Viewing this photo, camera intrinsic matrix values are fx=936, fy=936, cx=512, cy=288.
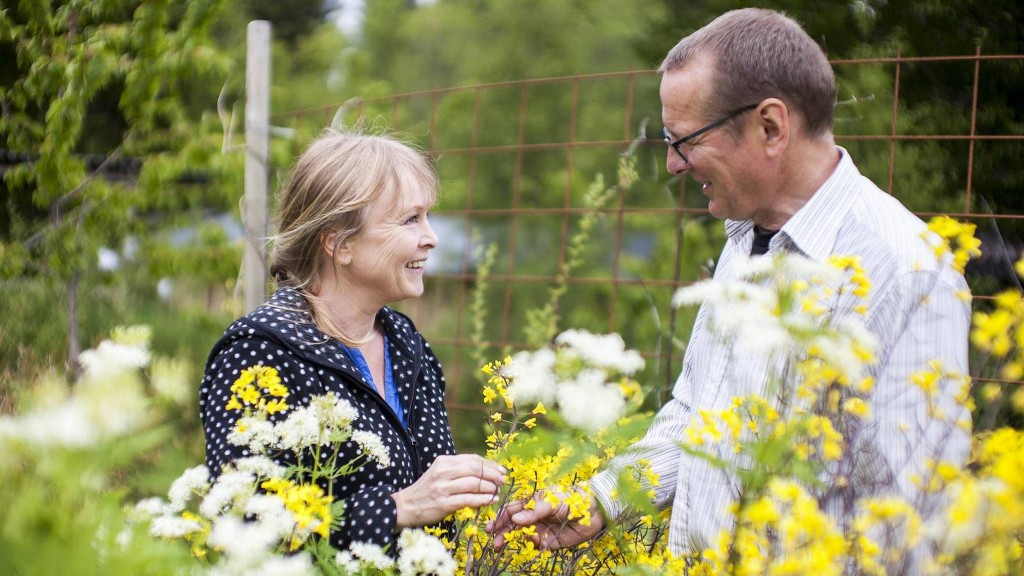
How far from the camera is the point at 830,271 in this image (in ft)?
4.40

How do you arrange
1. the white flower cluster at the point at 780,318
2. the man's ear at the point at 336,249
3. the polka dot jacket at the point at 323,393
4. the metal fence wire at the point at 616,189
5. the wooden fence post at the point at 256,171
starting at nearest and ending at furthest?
1. the white flower cluster at the point at 780,318
2. the polka dot jacket at the point at 323,393
3. the man's ear at the point at 336,249
4. the metal fence wire at the point at 616,189
5. the wooden fence post at the point at 256,171

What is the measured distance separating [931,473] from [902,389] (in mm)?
306

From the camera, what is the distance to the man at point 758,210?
1708 mm

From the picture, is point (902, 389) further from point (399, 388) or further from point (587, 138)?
point (587, 138)

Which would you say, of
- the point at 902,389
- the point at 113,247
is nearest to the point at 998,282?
the point at 902,389

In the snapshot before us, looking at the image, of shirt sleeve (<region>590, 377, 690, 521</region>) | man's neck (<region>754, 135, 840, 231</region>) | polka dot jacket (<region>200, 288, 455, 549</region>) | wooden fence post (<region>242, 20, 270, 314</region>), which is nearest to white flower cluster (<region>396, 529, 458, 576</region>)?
polka dot jacket (<region>200, 288, 455, 549</region>)

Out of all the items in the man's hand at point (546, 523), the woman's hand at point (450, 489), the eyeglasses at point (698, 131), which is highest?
the eyeglasses at point (698, 131)

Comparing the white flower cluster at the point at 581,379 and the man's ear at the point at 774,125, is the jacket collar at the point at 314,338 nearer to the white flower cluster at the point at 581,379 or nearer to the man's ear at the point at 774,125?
the white flower cluster at the point at 581,379

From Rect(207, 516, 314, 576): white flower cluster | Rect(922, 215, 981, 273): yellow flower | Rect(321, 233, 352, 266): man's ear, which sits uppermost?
Rect(922, 215, 981, 273): yellow flower

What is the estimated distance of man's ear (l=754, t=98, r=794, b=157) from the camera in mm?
2035

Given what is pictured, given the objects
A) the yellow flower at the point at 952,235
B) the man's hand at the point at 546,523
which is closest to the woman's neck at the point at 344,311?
the man's hand at the point at 546,523

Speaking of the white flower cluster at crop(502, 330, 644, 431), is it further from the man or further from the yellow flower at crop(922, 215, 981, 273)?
the yellow flower at crop(922, 215, 981, 273)

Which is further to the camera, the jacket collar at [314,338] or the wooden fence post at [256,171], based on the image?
the wooden fence post at [256,171]

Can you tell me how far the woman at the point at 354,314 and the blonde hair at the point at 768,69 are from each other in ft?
2.70
